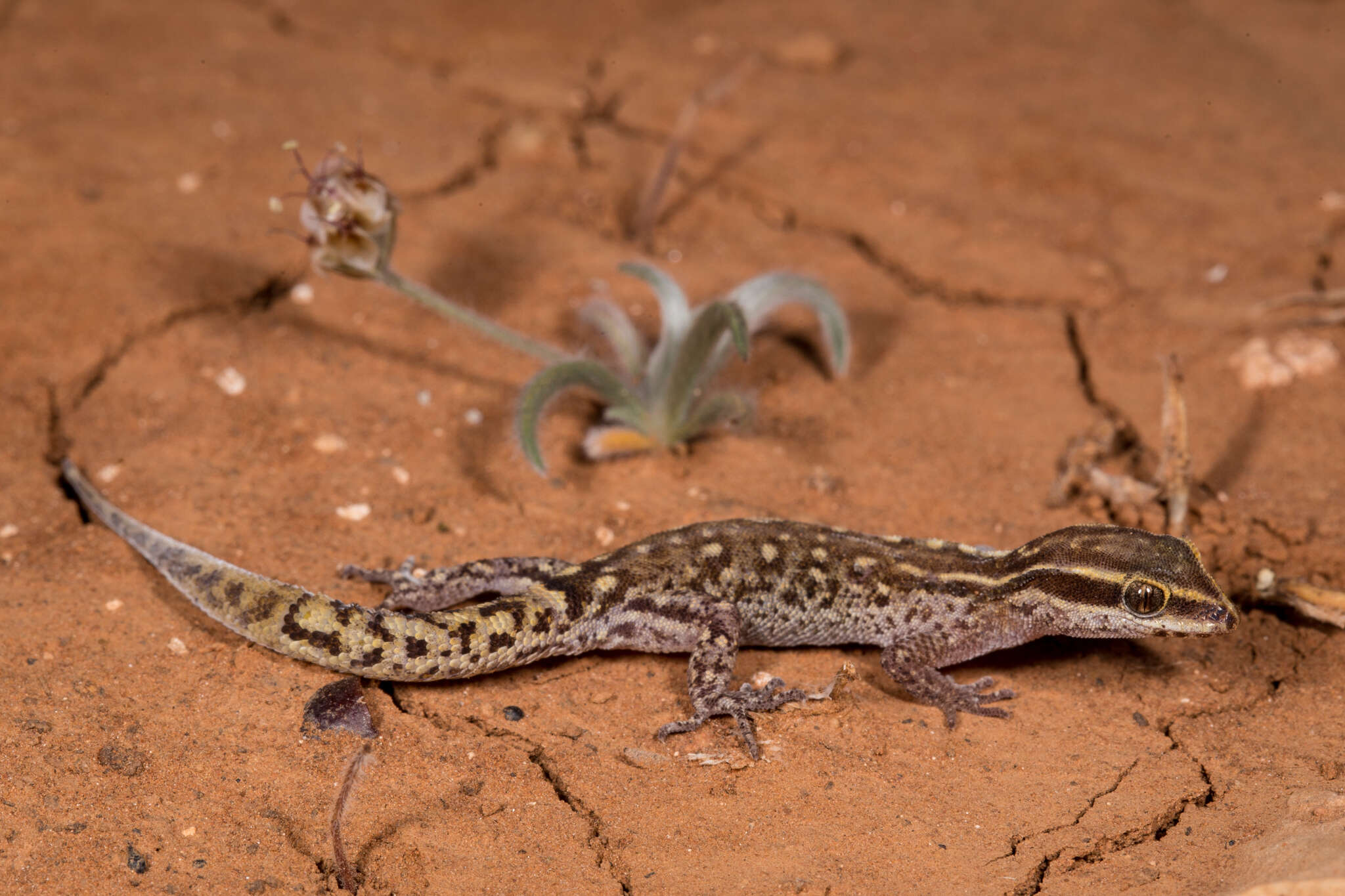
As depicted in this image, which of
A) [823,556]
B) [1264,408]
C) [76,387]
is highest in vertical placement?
[1264,408]

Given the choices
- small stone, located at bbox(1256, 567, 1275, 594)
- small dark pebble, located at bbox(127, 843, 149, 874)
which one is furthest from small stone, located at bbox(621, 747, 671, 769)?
small stone, located at bbox(1256, 567, 1275, 594)

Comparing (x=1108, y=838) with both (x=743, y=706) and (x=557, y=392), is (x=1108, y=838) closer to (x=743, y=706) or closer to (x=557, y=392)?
(x=743, y=706)

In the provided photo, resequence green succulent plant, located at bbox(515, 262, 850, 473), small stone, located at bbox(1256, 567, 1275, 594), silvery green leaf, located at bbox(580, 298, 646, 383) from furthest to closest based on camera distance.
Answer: silvery green leaf, located at bbox(580, 298, 646, 383)
green succulent plant, located at bbox(515, 262, 850, 473)
small stone, located at bbox(1256, 567, 1275, 594)

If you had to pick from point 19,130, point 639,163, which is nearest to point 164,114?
point 19,130

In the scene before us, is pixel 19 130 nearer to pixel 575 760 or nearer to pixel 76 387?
pixel 76 387

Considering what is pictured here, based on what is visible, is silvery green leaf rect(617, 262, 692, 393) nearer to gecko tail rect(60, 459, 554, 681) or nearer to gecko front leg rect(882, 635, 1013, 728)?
gecko tail rect(60, 459, 554, 681)

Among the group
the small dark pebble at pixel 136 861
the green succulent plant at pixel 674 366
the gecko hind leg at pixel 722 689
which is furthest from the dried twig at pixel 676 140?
the small dark pebble at pixel 136 861
